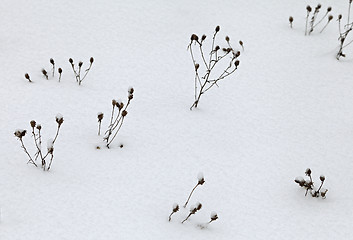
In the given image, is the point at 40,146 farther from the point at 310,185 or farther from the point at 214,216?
the point at 310,185

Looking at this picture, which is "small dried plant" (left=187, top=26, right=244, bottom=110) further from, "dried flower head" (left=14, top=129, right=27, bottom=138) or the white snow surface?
"dried flower head" (left=14, top=129, right=27, bottom=138)

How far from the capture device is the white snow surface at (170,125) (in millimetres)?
2408

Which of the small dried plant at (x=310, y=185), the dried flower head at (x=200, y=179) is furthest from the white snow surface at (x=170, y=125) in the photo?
the dried flower head at (x=200, y=179)

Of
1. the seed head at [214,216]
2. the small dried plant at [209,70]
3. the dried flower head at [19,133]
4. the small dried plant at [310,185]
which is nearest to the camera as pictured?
the seed head at [214,216]

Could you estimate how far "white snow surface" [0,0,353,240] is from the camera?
241cm

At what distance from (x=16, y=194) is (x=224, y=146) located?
4.84 feet

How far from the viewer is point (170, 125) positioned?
10.4 ft

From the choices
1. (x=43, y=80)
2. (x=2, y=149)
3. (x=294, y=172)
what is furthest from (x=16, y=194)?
(x=294, y=172)

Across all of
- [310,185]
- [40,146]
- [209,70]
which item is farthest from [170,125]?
[310,185]

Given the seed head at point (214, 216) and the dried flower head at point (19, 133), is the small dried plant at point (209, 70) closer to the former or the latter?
the seed head at point (214, 216)

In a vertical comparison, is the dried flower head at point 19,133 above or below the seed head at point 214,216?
above

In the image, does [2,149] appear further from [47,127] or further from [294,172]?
[294,172]

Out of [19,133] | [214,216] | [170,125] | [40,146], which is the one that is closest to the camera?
[214,216]

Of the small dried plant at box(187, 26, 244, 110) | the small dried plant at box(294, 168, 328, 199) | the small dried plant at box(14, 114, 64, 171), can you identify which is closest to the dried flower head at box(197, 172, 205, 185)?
the small dried plant at box(294, 168, 328, 199)
